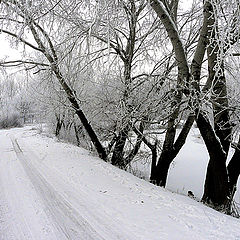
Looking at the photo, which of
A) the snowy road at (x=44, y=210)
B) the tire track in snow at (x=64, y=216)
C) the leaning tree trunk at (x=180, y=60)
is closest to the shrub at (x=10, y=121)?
the snowy road at (x=44, y=210)

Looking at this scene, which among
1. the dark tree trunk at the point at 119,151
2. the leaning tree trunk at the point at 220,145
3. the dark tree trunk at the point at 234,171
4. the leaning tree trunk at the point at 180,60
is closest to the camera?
the leaning tree trunk at the point at 180,60

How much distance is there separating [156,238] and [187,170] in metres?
11.4

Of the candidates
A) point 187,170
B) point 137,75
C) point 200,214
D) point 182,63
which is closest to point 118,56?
point 137,75

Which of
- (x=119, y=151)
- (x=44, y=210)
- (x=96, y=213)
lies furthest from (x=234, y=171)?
(x=44, y=210)

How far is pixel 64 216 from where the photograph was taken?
3672mm

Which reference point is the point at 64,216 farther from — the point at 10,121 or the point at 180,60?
the point at 10,121

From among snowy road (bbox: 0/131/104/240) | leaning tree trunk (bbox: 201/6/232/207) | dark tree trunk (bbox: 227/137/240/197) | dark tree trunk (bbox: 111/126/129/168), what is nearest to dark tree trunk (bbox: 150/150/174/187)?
leaning tree trunk (bbox: 201/6/232/207)

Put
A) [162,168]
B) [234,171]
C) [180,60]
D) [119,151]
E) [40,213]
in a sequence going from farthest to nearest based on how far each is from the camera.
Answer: [119,151] → [162,168] → [234,171] → [180,60] → [40,213]

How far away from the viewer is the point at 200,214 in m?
4.02

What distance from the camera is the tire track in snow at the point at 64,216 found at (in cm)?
311

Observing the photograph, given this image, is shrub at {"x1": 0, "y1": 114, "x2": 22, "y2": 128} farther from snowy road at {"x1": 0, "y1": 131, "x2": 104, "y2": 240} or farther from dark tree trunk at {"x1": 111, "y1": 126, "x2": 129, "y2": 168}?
snowy road at {"x1": 0, "y1": 131, "x2": 104, "y2": 240}

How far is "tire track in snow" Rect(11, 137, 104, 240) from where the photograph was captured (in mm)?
3113

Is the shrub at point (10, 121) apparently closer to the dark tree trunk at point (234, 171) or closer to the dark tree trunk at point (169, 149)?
the dark tree trunk at point (169, 149)

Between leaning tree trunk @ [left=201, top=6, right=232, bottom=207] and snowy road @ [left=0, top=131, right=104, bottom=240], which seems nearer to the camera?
snowy road @ [left=0, top=131, right=104, bottom=240]
